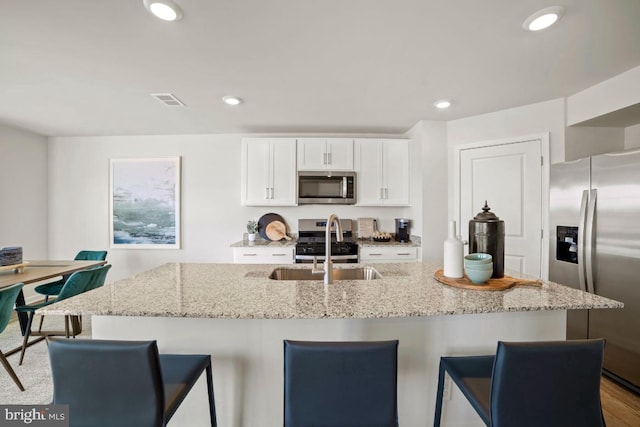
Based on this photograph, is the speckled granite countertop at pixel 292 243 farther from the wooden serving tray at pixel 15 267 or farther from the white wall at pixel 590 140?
the wooden serving tray at pixel 15 267

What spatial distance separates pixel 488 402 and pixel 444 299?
1.25ft

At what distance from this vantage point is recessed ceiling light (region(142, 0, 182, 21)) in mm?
1370

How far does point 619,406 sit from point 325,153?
3.27 meters

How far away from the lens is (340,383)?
34.9 inches

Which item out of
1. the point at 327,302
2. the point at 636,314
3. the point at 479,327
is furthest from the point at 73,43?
the point at 636,314

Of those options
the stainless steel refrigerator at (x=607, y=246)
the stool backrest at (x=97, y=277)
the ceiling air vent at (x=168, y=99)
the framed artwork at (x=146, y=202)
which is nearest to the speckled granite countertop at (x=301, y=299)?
the stainless steel refrigerator at (x=607, y=246)

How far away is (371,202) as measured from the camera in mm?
3523

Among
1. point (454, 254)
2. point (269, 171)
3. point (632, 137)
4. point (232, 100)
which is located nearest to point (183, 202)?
point (269, 171)

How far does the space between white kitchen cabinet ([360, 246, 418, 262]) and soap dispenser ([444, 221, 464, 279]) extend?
70.4 inches

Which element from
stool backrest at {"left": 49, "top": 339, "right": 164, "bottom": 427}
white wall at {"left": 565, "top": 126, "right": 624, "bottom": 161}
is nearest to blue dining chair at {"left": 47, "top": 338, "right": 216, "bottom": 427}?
stool backrest at {"left": 49, "top": 339, "right": 164, "bottom": 427}

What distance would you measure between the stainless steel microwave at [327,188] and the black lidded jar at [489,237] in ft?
6.78

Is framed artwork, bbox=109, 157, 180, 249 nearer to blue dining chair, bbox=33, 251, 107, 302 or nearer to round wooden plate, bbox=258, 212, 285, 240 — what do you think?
blue dining chair, bbox=33, 251, 107, 302

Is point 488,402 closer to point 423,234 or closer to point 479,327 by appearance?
point 479,327

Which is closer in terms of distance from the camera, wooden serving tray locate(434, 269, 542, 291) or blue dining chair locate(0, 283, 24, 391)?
wooden serving tray locate(434, 269, 542, 291)
